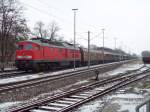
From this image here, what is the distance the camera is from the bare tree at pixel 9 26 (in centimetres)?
3991

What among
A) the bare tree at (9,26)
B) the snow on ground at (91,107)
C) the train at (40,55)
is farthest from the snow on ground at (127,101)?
the bare tree at (9,26)

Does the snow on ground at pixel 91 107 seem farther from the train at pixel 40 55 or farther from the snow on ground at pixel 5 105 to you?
the train at pixel 40 55

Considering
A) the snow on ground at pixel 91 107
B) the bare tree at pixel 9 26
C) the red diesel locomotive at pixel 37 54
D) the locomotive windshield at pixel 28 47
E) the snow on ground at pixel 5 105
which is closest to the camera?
the snow on ground at pixel 91 107

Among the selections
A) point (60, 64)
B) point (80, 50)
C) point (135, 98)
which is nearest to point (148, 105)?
point (135, 98)

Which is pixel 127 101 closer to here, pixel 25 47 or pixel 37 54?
pixel 37 54

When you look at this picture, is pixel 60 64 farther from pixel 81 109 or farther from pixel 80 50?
pixel 81 109

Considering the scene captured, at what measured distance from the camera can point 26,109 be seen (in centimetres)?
920

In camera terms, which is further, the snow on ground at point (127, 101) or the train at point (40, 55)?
the train at point (40, 55)

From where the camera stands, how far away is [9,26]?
40.8m

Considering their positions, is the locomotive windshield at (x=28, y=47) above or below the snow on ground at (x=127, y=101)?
above

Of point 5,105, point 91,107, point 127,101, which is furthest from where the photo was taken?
point 127,101

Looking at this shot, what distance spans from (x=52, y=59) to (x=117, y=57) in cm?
4795

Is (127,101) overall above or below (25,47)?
below

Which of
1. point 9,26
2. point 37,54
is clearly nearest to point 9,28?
point 9,26
